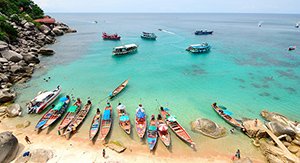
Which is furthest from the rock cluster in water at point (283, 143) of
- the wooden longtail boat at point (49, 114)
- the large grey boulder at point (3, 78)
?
the large grey boulder at point (3, 78)

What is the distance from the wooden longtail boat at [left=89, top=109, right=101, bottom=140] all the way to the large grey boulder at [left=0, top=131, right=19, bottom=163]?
6987 mm

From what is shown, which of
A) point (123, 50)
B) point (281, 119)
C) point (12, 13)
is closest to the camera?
point (281, 119)

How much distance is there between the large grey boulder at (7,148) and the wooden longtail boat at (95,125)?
6.99 metres

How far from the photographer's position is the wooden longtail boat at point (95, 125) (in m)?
19.0

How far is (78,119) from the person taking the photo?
2156cm

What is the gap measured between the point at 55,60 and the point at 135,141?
36.3 meters

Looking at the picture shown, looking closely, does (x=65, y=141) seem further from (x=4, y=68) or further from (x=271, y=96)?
(x=271, y=96)

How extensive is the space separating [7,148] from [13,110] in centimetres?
828

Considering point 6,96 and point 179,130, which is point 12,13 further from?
point 179,130

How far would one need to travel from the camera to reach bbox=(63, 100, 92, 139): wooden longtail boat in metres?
19.4

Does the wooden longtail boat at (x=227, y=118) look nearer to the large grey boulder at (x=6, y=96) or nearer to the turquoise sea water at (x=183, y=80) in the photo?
the turquoise sea water at (x=183, y=80)

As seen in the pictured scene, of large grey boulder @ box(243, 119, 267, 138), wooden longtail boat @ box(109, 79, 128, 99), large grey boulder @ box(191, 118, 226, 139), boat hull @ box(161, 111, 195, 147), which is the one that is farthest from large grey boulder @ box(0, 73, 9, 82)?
large grey boulder @ box(243, 119, 267, 138)

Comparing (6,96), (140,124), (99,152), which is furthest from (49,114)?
(140,124)

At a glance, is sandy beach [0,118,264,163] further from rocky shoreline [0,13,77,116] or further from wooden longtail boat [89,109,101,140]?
rocky shoreline [0,13,77,116]
